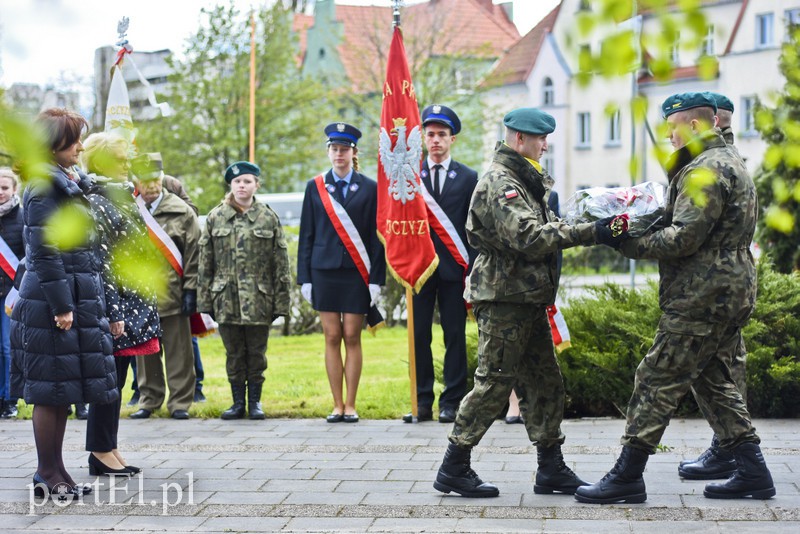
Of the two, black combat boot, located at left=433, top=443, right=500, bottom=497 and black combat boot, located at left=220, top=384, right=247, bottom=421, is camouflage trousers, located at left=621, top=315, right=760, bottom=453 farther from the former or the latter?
black combat boot, located at left=220, top=384, right=247, bottom=421

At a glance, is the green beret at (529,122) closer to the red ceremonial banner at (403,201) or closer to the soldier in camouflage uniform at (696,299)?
the soldier in camouflage uniform at (696,299)

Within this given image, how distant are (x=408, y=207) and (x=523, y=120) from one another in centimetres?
273

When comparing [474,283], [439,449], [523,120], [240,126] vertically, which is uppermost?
[240,126]

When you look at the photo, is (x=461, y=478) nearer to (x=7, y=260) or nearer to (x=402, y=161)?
(x=402, y=161)

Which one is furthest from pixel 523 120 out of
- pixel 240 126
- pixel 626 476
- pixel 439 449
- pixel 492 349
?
pixel 240 126

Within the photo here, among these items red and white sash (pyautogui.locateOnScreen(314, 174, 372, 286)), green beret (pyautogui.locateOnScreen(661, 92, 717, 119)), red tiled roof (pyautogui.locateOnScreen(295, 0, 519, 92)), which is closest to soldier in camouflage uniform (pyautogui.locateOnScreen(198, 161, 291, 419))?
red and white sash (pyautogui.locateOnScreen(314, 174, 372, 286))

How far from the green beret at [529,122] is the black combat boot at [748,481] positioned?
6.41 feet

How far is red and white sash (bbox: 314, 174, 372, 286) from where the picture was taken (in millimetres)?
9031

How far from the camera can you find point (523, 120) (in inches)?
234

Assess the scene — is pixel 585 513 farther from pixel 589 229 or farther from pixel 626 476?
pixel 589 229

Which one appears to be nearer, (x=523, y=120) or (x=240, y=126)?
(x=523, y=120)

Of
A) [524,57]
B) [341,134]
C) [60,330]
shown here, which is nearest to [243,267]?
[341,134]

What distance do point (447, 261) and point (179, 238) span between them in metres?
2.37

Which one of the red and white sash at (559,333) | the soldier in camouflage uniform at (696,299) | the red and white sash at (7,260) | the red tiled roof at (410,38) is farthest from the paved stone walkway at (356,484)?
the red tiled roof at (410,38)
